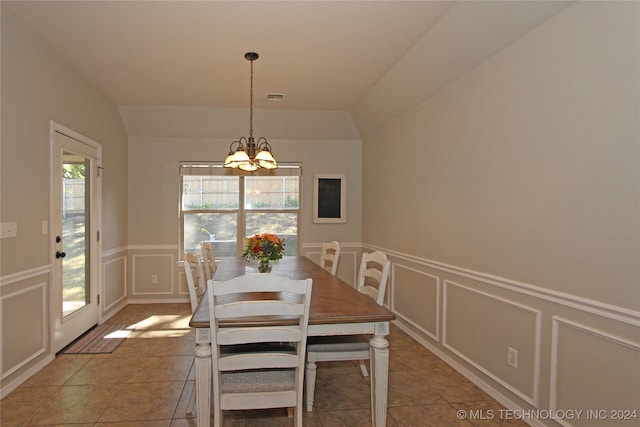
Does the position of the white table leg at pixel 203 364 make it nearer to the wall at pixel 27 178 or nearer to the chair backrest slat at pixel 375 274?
the chair backrest slat at pixel 375 274

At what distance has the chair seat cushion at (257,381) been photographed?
1.77 metres

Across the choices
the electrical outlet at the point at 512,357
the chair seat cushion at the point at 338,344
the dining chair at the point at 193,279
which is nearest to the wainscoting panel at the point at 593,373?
the electrical outlet at the point at 512,357

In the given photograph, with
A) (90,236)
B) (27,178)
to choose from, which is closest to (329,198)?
(90,236)

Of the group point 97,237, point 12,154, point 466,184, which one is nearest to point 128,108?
point 97,237

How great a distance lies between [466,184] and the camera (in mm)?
2865

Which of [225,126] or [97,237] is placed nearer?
[97,237]

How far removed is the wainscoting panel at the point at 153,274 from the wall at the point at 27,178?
6.56ft

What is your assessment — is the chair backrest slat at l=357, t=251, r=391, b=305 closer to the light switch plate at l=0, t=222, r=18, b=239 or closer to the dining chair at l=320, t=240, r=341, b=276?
the dining chair at l=320, t=240, r=341, b=276

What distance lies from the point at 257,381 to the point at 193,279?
0.88 meters

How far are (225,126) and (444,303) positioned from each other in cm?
356

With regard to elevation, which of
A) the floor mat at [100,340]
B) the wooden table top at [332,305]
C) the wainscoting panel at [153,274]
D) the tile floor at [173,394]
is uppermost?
the wooden table top at [332,305]

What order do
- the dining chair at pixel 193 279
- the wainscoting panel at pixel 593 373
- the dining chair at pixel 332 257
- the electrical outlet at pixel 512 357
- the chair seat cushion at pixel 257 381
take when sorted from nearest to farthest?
the wainscoting panel at pixel 593 373 < the chair seat cushion at pixel 257 381 < the dining chair at pixel 193 279 < the electrical outlet at pixel 512 357 < the dining chair at pixel 332 257

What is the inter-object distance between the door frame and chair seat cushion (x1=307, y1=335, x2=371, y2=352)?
2329 millimetres

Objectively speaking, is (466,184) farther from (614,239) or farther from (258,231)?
(258,231)
